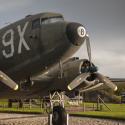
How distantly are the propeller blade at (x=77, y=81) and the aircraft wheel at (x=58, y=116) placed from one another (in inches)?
55.6

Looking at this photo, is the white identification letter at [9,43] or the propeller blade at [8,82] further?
the white identification letter at [9,43]

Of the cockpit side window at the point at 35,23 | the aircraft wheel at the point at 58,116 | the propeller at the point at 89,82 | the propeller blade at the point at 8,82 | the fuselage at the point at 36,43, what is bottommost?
the aircraft wheel at the point at 58,116

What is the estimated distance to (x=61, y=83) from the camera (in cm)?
2162

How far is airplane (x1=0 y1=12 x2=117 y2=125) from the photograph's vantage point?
61.4 feet

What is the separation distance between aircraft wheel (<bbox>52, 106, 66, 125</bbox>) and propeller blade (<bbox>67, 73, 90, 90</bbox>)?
4.63ft

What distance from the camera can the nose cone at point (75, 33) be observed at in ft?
59.4

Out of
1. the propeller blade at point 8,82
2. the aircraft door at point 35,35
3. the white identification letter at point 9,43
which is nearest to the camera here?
the propeller blade at point 8,82

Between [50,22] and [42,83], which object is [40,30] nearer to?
[50,22]

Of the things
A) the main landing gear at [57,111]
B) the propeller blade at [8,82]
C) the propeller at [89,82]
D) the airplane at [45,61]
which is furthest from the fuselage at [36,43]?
the main landing gear at [57,111]

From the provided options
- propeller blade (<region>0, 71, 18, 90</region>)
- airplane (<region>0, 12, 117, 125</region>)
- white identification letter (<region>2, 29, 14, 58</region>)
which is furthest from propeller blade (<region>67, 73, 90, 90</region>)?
white identification letter (<region>2, 29, 14, 58</region>)

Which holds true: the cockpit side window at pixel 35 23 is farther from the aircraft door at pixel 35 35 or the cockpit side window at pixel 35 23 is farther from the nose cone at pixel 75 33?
the nose cone at pixel 75 33

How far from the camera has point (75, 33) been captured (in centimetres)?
1811

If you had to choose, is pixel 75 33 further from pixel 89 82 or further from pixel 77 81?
pixel 89 82

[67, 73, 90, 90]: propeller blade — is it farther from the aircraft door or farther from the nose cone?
the nose cone
